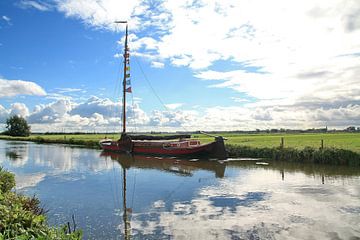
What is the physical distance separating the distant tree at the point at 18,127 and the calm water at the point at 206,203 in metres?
94.9

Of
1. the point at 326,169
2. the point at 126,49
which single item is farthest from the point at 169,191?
the point at 126,49

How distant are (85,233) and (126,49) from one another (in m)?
35.7


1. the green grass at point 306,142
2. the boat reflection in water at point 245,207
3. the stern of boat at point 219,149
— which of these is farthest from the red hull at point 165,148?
the boat reflection in water at point 245,207

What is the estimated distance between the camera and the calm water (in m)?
8.84

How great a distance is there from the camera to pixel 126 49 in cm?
4181

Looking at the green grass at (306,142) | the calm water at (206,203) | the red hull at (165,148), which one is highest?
the green grass at (306,142)

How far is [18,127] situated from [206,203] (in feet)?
355

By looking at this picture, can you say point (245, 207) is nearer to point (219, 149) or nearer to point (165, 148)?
point (219, 149)

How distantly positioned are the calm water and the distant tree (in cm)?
9488

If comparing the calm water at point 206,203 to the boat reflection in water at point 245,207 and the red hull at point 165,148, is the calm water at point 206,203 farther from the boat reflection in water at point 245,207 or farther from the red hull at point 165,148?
the red hull at point 165,148

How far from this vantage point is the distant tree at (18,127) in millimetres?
105438

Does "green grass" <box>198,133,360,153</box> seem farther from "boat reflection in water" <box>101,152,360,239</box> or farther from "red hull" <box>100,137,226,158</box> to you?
"boat reflection in water" <box>101,152,360,239</box>

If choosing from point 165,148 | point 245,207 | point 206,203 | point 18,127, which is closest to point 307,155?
point 165,148

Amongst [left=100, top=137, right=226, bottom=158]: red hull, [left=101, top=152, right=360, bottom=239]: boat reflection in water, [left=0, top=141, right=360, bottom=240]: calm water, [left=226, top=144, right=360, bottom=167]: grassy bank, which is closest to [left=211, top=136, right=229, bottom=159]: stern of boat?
[left=100, top=137, right=226, bottom=158]: red hull
